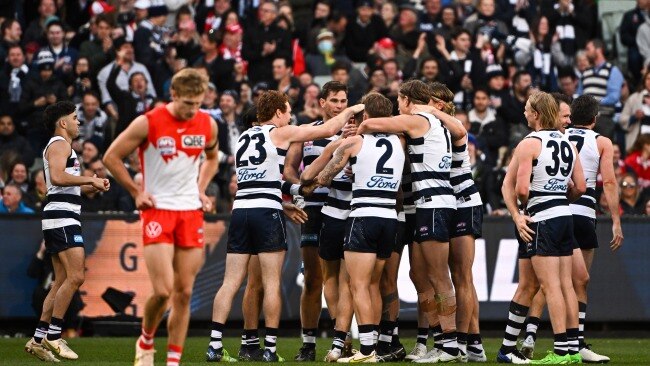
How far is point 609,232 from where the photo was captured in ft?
64.4

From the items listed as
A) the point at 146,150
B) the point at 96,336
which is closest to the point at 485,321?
the point at 96,336

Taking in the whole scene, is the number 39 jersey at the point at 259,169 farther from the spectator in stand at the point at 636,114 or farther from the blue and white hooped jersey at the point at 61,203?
the spectator in stand at the point at 636,114

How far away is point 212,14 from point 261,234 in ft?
40.3

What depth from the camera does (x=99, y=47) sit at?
80.2 feet

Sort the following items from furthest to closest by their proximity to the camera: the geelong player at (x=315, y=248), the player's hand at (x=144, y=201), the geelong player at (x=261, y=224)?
the geelong player at (x=315, y=248) < the geelong player at (x=261, y=224) < the player's hand at (x=144, y=201)

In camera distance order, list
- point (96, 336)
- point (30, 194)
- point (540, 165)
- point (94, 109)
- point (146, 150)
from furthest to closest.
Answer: point (94, 109) < point (30, 194) < point (96, 336) < point (540, 165) < point (146, 150)

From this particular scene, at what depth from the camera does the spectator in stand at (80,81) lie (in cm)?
2345

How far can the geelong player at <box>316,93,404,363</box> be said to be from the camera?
13.7m

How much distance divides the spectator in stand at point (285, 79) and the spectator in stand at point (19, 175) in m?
4.85

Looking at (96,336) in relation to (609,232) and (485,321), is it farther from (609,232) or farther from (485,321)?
(609,232)

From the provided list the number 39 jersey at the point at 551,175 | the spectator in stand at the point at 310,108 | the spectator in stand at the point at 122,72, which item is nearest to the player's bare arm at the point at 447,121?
the number 39 jersey at the point at 551,175

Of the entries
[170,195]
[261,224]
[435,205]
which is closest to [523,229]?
[435,205]

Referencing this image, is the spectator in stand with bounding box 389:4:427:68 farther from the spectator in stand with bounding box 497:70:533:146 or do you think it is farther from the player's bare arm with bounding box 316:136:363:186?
the player's bare arm with bounding box 316:136:363:186

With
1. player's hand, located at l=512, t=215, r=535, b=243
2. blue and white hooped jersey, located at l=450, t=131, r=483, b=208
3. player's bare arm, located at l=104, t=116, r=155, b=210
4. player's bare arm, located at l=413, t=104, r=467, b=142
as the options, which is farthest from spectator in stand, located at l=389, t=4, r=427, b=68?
player's bare arm, located at l=104, t=116, r=155, b=210
